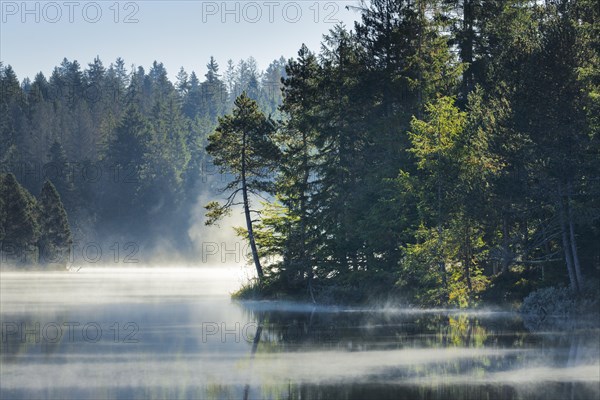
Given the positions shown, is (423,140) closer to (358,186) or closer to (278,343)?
(358,186)

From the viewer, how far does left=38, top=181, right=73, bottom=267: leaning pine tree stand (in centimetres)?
11038

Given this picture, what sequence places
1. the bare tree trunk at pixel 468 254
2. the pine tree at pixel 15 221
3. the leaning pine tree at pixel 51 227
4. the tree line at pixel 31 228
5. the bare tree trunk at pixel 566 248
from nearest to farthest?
the bare tree trunk at pixel 566 248 < the bare tree trunk at pixel 468 254 < the pine tree at pixel 15 221 < the tree line at pixel 31 228 < the leaning pine tree at pixel 51 227

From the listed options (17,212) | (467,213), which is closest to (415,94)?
(467,213)

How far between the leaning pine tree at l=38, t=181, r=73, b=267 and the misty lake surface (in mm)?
63936

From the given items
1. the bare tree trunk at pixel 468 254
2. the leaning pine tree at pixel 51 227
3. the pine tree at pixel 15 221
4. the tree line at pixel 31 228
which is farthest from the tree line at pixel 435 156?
the leaning pine tree at pixel 51 227

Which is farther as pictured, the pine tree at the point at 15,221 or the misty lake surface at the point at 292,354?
the pine tree at the point at 15,221

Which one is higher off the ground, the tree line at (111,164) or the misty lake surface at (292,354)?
the tree line at (111,164)

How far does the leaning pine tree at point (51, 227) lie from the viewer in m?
110

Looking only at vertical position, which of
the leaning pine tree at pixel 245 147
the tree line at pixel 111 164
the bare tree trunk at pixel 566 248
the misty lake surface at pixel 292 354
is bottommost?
the misty lake surface at pixel 292 354

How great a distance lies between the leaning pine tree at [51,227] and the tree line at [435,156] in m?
56.1

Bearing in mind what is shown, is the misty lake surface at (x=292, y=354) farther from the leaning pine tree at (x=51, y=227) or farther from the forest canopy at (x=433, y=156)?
the leaning pine tree at (x=51, y=227)

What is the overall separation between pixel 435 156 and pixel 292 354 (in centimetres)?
2143

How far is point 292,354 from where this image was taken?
29.5m

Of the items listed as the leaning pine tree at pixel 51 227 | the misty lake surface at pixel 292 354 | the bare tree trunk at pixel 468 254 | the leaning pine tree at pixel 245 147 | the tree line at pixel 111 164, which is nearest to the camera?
the misty lake surface at pixel 292 354
